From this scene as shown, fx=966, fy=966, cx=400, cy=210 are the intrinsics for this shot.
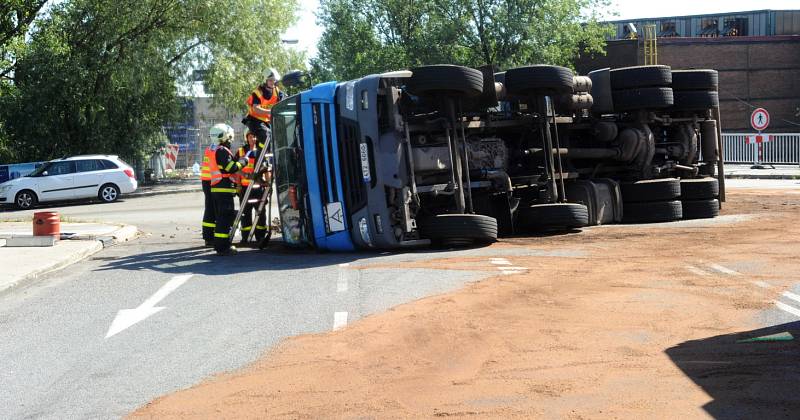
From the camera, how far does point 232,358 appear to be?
6.95 m

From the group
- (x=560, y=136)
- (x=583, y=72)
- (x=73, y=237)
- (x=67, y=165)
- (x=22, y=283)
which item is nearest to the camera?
(x=22, y=283)

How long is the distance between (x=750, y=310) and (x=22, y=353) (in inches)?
231

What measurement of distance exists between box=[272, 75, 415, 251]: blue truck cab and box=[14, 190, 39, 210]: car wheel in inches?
753

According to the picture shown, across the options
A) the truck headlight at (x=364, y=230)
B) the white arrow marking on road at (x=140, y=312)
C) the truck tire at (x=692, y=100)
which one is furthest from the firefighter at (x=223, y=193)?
the truck tire at (x=692, y=100)

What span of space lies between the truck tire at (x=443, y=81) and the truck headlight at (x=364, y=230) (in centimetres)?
187

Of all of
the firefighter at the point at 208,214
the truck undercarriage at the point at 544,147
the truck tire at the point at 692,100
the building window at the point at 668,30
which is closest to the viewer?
the truck undercarriage at the point at 544,147

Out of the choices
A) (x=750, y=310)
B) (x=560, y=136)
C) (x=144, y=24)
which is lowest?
(x=750, y=310)

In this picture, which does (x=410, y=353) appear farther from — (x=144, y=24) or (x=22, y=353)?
(x=144, y=24)

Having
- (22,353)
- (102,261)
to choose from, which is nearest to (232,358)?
(22,353)

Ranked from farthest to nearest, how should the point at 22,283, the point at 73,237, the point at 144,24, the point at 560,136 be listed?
the point at 144,24 → the point at 73,237 → the point at 560,136 → the point at 22,283

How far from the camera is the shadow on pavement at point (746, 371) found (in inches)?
205

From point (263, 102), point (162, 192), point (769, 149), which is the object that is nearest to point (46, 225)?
point (263, 102)

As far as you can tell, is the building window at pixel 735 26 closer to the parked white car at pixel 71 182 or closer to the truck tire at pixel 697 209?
the parked white car at pixel 71 182

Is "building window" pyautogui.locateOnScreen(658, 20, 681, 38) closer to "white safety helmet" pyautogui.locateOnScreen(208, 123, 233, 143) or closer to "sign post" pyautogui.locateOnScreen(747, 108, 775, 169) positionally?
"sign post" pyautogui.locateOnScreen(747, 108, 775, 169)
